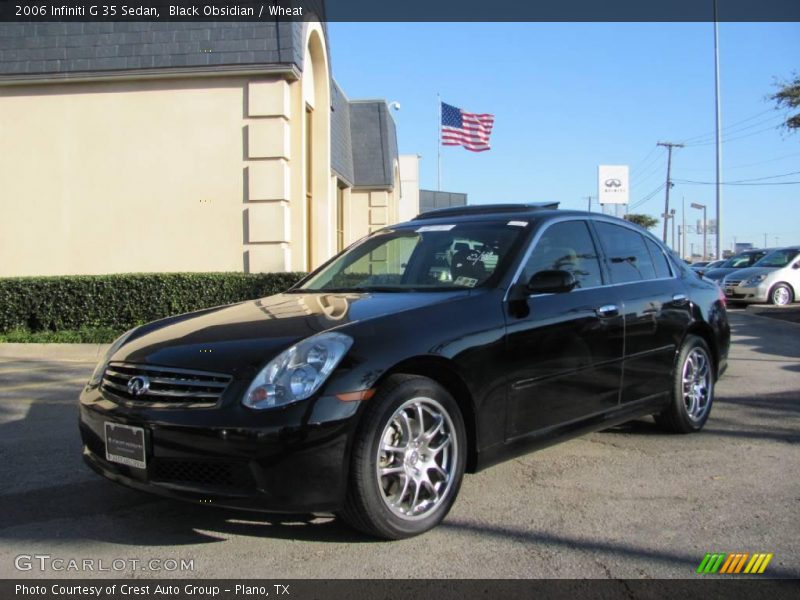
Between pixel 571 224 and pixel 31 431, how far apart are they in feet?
14.8

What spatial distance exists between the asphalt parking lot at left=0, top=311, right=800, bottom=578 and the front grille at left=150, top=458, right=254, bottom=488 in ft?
1.24

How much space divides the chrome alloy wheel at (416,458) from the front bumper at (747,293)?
644 inches

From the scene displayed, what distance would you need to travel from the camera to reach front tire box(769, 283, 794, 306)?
1748 centimetres

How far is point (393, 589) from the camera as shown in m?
2.91

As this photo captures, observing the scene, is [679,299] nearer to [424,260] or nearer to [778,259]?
[424,260]

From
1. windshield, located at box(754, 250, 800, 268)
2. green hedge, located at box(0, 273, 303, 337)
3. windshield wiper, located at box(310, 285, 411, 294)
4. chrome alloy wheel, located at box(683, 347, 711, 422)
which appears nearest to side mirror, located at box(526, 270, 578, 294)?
windshield wiper, located at box(310, 285, 411, 294)

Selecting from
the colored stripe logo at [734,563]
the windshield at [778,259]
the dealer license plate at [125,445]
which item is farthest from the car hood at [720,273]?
the dealer license plate at [125,445]

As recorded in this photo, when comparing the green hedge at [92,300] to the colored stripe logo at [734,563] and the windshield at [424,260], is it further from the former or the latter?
the colored stripe logo at [734,563]

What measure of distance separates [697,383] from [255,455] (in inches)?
152

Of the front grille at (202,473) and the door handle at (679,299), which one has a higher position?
the door handle at (679,299)

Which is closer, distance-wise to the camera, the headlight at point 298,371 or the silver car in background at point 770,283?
the headlight at point 298,371

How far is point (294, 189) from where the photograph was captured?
12719 millimetres

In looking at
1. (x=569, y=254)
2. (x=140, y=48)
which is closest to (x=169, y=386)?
(x=569, y=254)

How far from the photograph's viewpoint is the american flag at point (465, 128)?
32125 millimetres
